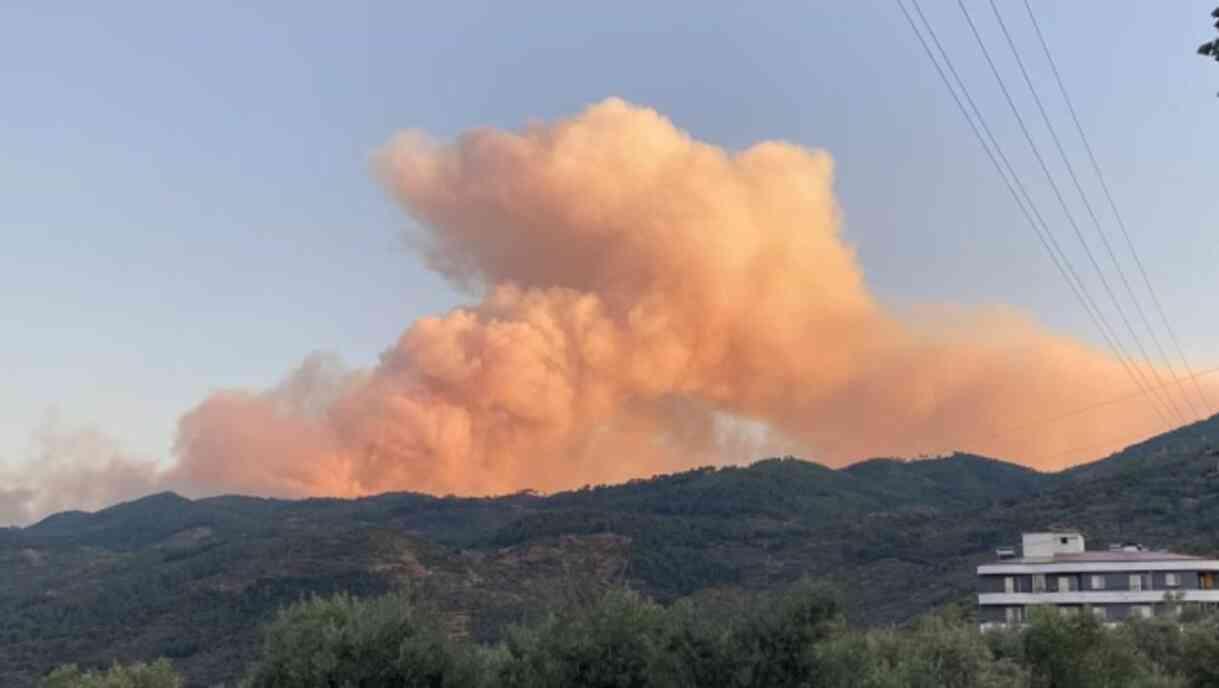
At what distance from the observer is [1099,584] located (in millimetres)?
120438

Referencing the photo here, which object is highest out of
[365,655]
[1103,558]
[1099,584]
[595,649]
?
[1103,558]

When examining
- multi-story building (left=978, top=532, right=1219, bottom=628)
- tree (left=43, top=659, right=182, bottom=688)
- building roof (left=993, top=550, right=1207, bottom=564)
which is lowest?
tree (left=43, top=659, right=182, bottom=688)

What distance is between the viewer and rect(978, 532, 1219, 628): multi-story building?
11812 cm

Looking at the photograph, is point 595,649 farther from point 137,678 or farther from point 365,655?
Result: point 137,678

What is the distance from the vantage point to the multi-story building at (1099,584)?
118 meters

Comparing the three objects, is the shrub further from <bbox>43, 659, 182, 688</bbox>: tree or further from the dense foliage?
A: <bbox>43, 659, 182, 688</bbox>: tree

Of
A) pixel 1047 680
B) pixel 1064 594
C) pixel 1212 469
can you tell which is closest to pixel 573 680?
pixel 1047 680

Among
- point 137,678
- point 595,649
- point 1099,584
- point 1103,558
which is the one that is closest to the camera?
point 595,649

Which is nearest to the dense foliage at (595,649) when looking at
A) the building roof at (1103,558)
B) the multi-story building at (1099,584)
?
the multi-story building at (1099,584)

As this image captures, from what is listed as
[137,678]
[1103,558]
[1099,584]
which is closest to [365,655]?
[137,678]

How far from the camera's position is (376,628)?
47969 millimetres

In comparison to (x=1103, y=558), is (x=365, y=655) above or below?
below

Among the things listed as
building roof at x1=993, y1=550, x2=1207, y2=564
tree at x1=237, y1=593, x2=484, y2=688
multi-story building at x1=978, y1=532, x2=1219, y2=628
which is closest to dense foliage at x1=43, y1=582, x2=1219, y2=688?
tree at x1=237, y1=593, x2=484, y2=688

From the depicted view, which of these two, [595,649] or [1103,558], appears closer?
[595,649]
